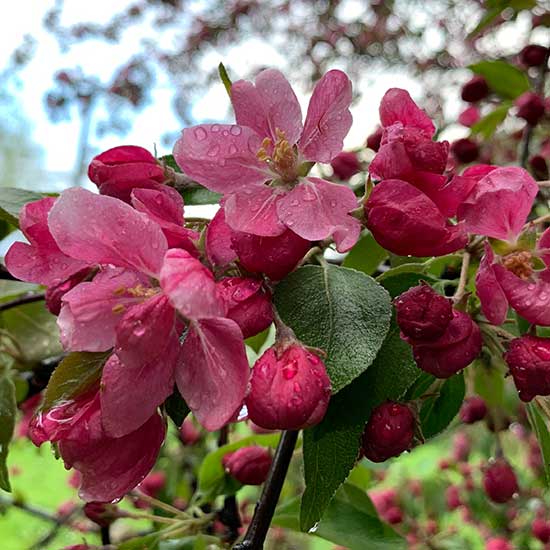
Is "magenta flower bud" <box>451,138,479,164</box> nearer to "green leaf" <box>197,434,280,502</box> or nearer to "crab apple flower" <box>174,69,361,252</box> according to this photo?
"green leaf" <box>197,434,280,502</box>

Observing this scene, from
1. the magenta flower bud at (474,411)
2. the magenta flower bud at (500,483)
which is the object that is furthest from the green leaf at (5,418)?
the magenta flower bud at (474,411)

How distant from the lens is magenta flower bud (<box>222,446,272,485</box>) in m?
0.95

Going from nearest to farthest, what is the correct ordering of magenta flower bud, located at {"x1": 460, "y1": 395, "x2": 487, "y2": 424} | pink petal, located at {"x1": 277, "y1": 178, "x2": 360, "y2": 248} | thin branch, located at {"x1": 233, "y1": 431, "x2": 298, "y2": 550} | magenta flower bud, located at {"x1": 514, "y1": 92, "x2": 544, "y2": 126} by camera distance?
pink petal, located at {"x1": 277, "y1": 178, "x2": 360, "y2": 248} → thin branch, located at {"x1": 233, "y1": 431, "x2": 298, "y2": 550} → magenta flower bud, located at {"x1": 514, "y1": 92, "x2": 544, "y2": 126} → magenta flower bud, located at {"x1": 460, "y1": 395, "x2": 487, "y2": 424}

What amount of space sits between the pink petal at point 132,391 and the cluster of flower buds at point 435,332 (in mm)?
179

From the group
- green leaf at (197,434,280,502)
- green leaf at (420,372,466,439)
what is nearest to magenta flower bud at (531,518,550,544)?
green leaf at (197,434,280,502)

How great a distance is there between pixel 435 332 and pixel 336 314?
0.25 ft

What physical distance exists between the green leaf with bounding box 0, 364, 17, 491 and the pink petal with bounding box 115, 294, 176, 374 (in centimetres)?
32

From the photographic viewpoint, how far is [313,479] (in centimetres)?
60

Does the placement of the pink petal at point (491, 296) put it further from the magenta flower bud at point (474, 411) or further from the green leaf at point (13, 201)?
the magenta flower bud at point (474, 411)

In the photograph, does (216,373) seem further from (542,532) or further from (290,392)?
(542,532)

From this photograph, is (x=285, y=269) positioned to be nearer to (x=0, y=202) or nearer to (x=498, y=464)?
(x=0, y=202)

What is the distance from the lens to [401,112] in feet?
2.12

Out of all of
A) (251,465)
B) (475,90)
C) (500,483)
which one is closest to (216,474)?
(251,465)

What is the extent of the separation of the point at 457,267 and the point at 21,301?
24.0 inches
